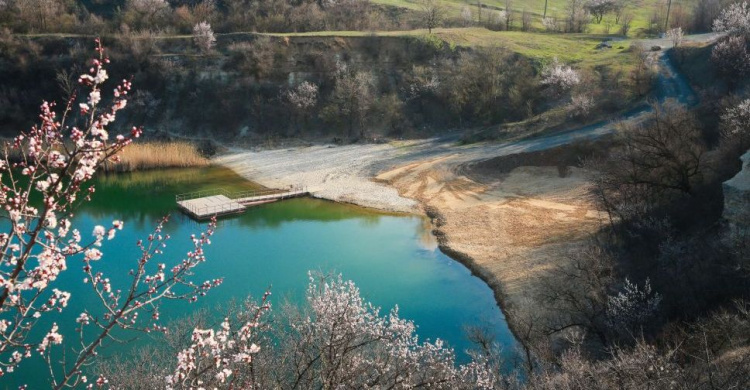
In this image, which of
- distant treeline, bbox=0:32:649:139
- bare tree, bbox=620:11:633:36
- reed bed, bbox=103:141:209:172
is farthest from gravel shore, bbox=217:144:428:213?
bare tree, bbox=620:11:633:36

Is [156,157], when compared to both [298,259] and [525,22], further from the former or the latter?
[525,22]

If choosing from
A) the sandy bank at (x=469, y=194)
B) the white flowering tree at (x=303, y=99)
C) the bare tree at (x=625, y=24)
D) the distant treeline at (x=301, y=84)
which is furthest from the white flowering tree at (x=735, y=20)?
the white flowering tree at (x=303, y=99)

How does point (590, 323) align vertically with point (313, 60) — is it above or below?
below

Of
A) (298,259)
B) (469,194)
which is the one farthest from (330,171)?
(298,259)

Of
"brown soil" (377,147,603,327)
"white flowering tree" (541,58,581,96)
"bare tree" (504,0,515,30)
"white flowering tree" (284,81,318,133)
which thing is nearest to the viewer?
"brown soil" (377,147,603,327)

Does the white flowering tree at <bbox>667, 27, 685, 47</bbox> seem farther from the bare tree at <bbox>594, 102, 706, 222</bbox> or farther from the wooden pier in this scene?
the wooden pier

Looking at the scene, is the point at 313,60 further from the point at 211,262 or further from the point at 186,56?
the point at 211,262

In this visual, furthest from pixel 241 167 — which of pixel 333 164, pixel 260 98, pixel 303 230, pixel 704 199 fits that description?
pixel 704 199
